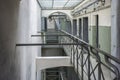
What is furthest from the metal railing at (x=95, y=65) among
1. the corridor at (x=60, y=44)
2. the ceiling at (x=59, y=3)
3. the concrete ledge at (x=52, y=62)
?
the ceiling at (x=59, y=3)

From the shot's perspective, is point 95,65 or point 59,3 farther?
point 59,3

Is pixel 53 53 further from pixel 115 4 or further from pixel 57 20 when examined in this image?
pixel 115 4

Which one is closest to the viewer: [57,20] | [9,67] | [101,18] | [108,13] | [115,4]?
[9,67]

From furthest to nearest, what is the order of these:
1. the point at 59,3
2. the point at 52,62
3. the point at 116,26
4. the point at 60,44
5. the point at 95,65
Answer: the point at 59,3 → the point at 52,62 → the point at 95,65 → the point at 116,26 → the point at 60,44

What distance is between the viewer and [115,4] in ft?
12.6

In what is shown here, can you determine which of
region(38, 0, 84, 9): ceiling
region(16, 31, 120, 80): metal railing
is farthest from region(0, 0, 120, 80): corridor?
region(38, 0, 84, 9): ceiling

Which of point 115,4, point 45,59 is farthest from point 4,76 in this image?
point 45,59

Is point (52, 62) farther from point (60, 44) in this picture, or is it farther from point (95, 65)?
point (60, 44)

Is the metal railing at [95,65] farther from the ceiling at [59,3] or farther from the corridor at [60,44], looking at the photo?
the ceiling at [59,3]

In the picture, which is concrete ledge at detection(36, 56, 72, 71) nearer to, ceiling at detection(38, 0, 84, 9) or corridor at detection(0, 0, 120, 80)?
corridor at detection(0, 0, 120, 80)

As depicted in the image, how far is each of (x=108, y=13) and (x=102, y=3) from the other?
0.44 metres

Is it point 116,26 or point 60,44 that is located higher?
point 116,26

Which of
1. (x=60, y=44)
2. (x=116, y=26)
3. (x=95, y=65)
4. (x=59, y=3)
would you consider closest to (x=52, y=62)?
(x=95, y=65)

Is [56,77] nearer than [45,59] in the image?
No
